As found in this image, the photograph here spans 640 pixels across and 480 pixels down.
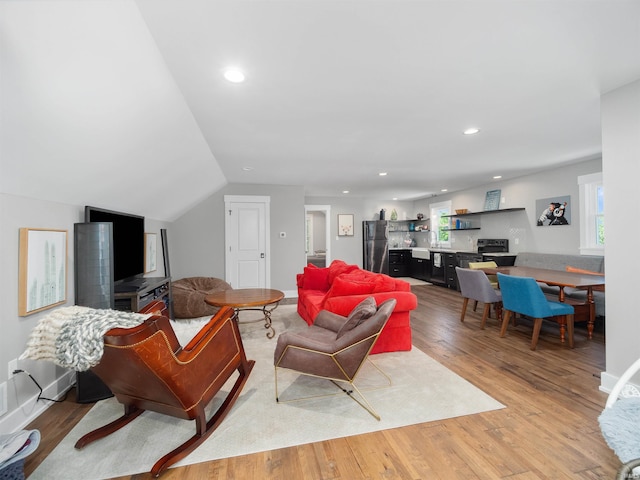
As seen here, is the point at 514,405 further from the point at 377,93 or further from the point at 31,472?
the point at 31,472

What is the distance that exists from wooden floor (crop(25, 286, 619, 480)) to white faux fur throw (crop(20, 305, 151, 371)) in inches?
31.1

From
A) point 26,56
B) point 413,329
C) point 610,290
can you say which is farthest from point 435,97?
point 413,329

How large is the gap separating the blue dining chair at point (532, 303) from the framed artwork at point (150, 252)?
4716mm

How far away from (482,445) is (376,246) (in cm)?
698

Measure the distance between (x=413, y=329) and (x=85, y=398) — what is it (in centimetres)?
358

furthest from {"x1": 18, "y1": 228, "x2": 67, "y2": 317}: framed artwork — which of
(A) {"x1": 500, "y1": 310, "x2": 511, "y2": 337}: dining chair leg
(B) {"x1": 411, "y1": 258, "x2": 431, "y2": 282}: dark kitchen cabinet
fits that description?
(B) {"x1": 411, "y1": 258, "x2": 431, "y2": 282}: dark kitchen cabinet

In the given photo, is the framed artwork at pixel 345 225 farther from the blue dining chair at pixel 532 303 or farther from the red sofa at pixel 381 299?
the blue dining chair at pixel 532 303

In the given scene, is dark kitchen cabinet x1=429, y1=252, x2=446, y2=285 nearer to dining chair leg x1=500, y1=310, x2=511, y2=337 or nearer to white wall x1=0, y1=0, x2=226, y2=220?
dining chair leg x1=500, y1=310, x2=511, y2=337

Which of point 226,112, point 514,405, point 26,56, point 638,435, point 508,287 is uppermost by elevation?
point 226,112

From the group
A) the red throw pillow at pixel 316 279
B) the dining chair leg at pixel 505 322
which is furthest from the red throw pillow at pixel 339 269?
the dining chair leg at pixel 505 322

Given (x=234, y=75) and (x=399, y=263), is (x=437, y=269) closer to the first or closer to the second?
(x=399, y=263)

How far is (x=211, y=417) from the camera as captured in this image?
2086mm

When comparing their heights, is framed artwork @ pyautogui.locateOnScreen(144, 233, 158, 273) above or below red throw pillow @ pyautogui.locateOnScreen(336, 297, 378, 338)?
above

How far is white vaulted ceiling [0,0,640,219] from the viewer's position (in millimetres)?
1457
